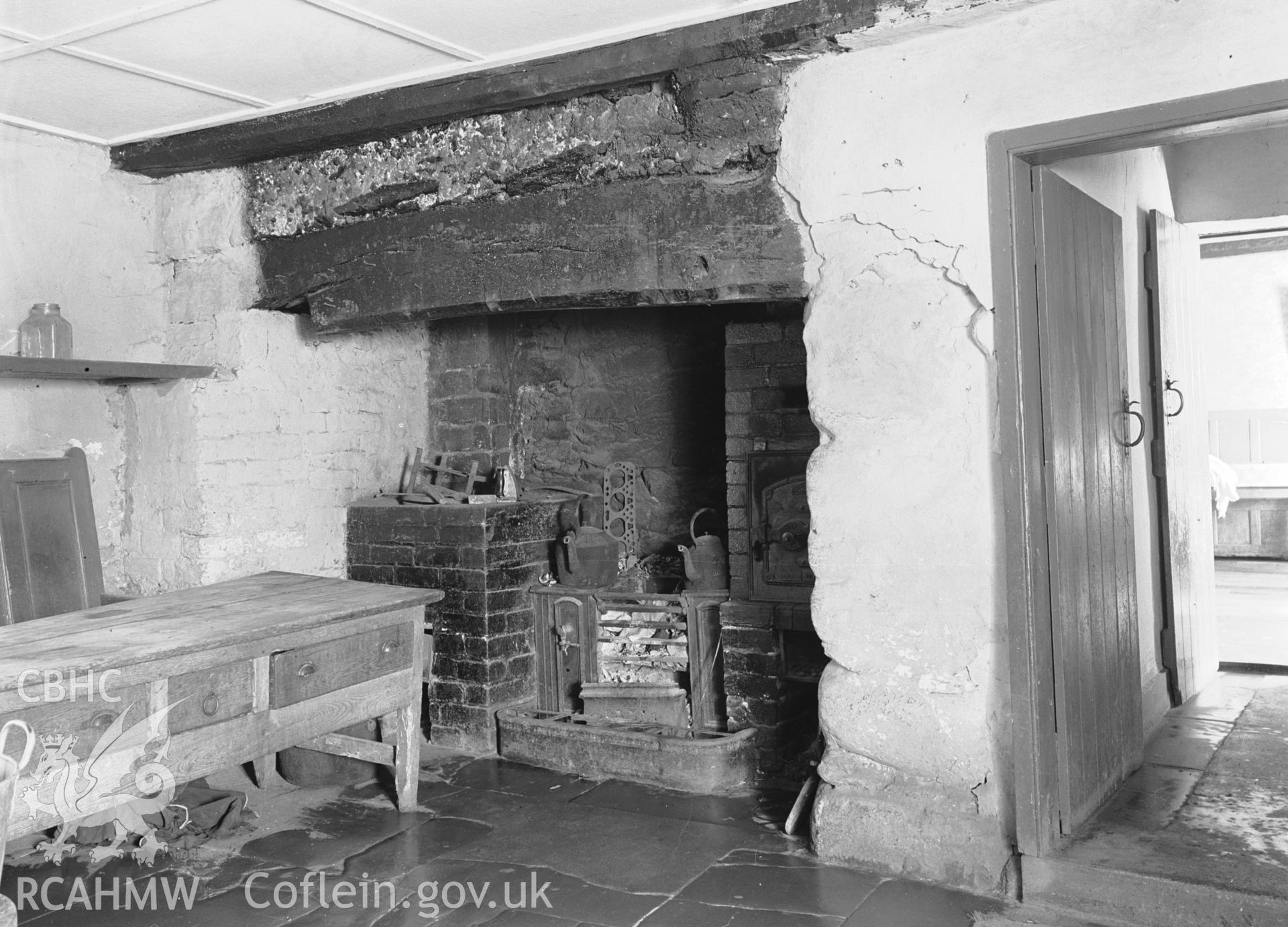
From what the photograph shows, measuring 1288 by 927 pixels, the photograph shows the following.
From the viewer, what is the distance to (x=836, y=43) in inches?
109

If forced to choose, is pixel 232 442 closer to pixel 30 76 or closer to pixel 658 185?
pixel 30 76

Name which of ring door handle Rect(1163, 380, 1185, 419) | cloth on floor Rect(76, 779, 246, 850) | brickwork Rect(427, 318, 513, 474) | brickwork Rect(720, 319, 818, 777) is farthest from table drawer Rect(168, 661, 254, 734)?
ring door handle Rect(1163, 380, 1185, 419)

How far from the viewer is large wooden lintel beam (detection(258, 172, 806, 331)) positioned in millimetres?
3010

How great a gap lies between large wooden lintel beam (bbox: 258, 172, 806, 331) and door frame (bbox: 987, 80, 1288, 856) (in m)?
0.57

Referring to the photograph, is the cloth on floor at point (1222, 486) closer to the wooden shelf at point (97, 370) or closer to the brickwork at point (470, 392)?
the brickwork at point (470, 392)

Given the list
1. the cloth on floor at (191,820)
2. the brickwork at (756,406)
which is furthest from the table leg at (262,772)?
the brickwork at (756,406)

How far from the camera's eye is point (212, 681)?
264cm

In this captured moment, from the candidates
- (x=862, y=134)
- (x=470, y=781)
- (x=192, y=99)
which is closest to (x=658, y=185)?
(x=862, y=134)

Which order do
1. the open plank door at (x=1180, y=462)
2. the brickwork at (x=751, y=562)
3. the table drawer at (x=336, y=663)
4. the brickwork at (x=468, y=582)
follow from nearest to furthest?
the table drawer at (x=336, y=663), the brickwork at (x=751, y=562), the brickwork at (x=468, y=582), the open plank door at (x=1180, y=462)

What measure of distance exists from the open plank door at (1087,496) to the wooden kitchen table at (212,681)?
1.93m

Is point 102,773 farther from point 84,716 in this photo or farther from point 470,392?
point 470,392

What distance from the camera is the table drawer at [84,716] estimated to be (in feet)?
7.30

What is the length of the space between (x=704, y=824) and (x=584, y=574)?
48.4 inches

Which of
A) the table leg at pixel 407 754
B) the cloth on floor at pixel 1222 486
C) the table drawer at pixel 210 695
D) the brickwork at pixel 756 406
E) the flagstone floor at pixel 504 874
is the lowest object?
the flagstone floor at pixel 504 874
